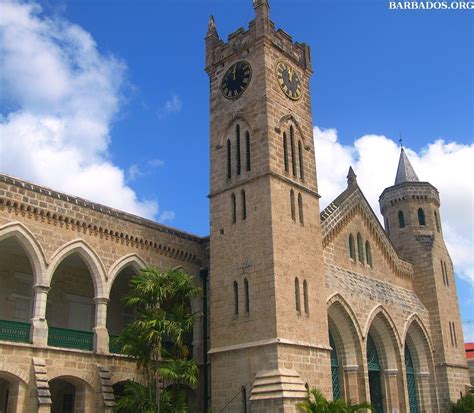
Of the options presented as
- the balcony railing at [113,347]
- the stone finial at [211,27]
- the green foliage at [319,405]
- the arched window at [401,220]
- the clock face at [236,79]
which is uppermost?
the stone finial at [211,27]

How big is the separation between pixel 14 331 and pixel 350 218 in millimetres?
17733

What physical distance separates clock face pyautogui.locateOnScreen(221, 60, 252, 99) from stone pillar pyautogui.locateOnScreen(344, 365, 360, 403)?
13496 millimetres

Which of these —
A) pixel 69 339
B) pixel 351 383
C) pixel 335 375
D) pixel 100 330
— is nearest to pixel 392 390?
pixel 351 383

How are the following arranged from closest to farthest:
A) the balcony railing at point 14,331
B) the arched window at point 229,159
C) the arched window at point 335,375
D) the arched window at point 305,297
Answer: the balcony railing at point 14,331 < the arched window at point 305,297 < the arched window at point 229,159 < the arched window at point 335,375

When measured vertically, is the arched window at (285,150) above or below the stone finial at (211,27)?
below

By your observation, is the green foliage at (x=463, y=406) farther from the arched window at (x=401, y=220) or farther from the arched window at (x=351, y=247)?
the arched window at (x=401, y=220)

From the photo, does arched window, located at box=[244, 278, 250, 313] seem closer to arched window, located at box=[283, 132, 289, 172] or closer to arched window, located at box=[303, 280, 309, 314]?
arched window, located at box=[303, 280, 309, 314]

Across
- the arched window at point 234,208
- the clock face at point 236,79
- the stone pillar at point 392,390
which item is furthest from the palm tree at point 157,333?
the stone pillar at point 392,390

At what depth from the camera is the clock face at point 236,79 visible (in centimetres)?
2734

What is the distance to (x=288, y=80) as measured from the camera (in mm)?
27938

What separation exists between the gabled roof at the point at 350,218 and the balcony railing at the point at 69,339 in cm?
1172

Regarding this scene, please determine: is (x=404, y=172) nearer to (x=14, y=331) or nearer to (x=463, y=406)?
(x=463, y=406)

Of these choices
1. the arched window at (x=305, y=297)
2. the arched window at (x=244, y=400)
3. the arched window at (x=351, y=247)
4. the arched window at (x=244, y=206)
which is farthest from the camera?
the arched window at (x=351, y=247)

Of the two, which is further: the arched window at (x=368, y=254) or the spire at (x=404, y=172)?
the spire at (x=404, y=172)
